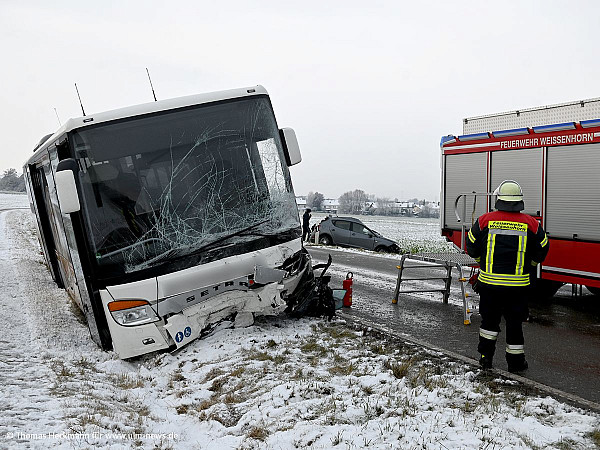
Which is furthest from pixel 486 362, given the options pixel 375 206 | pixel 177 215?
pixel 375 206

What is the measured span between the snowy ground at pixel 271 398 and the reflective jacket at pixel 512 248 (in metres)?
1.01

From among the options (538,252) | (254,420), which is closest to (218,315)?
(254,420)

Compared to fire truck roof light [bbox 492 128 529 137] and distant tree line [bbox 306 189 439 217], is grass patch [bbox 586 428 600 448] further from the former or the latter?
distant tree line [bbox 306 189 439 217]

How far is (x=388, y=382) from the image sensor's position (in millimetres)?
4832

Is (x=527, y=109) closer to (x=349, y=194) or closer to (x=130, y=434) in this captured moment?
(x=130, y=434)

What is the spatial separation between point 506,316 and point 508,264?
55 cm

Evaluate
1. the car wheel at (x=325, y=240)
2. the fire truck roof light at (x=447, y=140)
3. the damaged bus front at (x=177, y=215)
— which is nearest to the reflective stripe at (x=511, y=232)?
the damaged bus front at (x=177, y=215)

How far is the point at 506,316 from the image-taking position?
17.2 ft

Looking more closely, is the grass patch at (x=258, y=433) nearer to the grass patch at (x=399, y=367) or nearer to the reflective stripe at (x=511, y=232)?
the grass patch at (x=399, y=367)

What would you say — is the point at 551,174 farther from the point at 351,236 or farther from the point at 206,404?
the point at 351,236

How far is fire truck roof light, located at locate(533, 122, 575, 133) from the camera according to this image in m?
8.42

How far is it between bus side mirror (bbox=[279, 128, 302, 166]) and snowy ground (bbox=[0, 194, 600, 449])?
220cm

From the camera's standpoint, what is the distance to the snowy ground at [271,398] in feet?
12.6

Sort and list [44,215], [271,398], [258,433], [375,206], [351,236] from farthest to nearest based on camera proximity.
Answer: [375,206]
[351,236]
[44,215]
[271,398]
[258,433]
